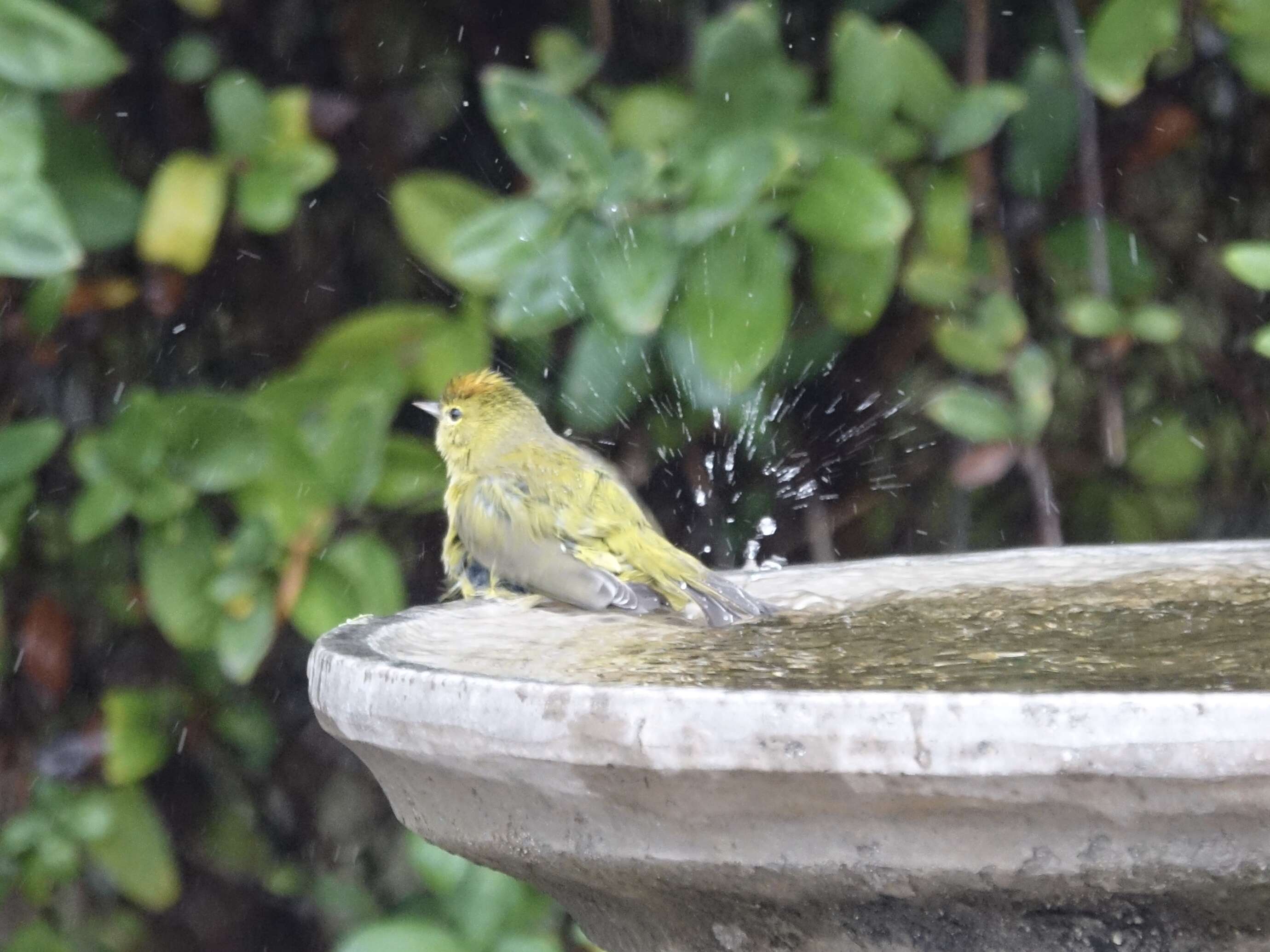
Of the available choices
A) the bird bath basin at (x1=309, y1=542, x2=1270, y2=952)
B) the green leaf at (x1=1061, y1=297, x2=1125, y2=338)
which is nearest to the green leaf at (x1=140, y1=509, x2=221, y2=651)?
the bird bath basin at (x1=309, y1=542, x2=1270, y2=952)

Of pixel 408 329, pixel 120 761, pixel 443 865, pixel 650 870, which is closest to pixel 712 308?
pixel 408 329

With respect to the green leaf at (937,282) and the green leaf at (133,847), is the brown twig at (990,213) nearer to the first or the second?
the green leaf at (937,282)

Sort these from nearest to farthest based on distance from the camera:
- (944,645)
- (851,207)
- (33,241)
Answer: (944,645)
(33,241)
(851,207)

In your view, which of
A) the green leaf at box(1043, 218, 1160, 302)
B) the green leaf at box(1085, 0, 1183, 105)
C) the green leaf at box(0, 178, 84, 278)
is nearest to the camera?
the green leaf at box(0, 178, 84, 278)

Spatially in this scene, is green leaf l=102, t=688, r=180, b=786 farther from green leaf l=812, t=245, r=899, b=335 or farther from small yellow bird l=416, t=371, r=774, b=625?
green leaf l=812, t=245, r=899, b=335

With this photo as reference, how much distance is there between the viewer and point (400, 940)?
2.29 metres

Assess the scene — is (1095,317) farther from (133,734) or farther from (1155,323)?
(133,734)

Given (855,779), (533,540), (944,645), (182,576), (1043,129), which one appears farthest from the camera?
(1043,129)

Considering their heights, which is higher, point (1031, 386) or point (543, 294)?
point (543, 294)

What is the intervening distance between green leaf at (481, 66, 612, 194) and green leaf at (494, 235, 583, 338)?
0.08m

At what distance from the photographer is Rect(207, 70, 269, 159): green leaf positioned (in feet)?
8.05

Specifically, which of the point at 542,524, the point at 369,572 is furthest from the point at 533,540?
the point at 369,572

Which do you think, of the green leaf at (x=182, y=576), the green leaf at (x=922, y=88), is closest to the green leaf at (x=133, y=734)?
the green leaf at (x=182, y=576)

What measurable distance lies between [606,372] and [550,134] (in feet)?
1.19
